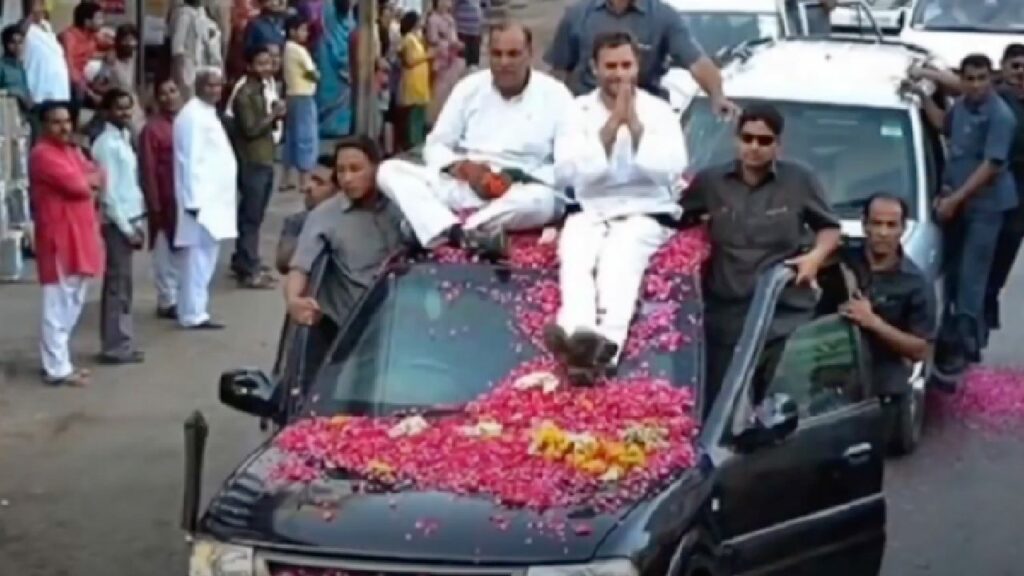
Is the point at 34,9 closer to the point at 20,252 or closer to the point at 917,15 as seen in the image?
the point at 20,252

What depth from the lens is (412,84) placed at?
2466cm

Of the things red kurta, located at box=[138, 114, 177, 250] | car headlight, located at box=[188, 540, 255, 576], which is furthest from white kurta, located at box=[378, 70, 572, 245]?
red kurta, located at box=[138, 114, 177, 250]

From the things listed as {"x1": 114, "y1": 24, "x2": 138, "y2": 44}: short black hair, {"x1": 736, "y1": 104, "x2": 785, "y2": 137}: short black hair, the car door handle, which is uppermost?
{"x1": 736, "y1": 104, "x2": 785, "y2": 137}: short black hair

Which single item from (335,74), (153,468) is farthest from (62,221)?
(335,74)

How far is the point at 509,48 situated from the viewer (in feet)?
31.7

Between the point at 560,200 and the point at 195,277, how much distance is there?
7.25 metres

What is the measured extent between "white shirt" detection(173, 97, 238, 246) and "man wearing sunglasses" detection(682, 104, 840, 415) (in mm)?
6662

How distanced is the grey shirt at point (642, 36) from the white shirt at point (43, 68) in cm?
697

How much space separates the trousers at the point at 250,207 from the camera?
17469 millimetres

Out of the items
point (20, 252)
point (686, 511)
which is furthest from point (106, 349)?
point (686, 511)

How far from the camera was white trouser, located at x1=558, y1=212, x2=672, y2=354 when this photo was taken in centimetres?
841

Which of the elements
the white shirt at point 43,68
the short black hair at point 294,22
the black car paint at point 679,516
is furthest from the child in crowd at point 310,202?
the short black hair at point 294,22

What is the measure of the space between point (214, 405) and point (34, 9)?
19.2 feet

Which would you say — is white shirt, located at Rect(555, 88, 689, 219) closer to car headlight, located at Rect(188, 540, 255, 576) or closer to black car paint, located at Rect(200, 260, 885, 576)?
black car paint, located at Rect(200, 260, 885, 576)
